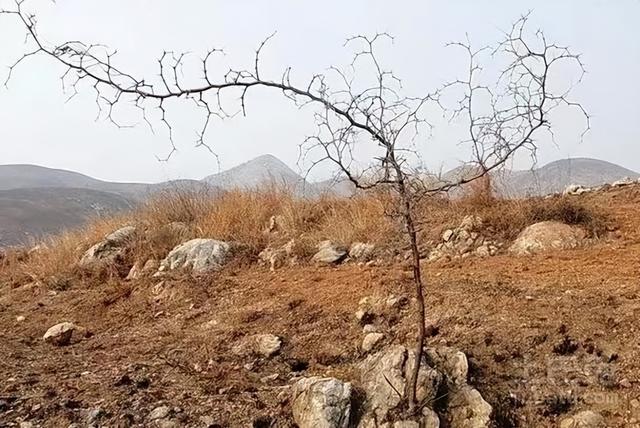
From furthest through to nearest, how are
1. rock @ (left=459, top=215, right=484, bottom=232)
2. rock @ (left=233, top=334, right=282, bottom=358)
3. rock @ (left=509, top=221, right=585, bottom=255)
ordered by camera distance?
rock @ (left=459, top=215, right=484, bottom=232) < rock @ (left=509, top=221, right=585, bottom=255) < rock @ (left=233, top=334, right=282, bottom=358)

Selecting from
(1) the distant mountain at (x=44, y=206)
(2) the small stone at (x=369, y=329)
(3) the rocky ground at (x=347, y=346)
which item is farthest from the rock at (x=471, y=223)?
(1) the distant mountain at (x=44, y=206)

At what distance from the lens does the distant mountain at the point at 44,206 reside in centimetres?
1652

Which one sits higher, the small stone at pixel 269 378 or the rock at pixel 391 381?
the rock at pixel 391 381

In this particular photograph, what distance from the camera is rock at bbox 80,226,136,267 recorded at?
18.5 ft

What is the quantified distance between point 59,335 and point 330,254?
2.04m

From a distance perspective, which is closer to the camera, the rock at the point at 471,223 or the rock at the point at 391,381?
the rock at the point at 391,381

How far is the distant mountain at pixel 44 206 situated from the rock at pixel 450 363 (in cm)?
1351

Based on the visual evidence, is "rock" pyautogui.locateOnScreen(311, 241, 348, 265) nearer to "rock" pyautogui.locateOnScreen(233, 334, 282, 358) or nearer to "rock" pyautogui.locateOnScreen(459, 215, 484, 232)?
"rock" pyautogui.locateOnScreen(459, 215, 484, 232)

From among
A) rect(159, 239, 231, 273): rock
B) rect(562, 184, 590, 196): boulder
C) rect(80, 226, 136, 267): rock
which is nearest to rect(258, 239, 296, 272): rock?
rect(159, 239, 231, 273): rock

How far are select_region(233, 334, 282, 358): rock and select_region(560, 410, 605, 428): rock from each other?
1.48m

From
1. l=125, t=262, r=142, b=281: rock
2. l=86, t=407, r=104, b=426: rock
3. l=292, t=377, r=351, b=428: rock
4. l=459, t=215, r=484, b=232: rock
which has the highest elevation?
l=459, t=215, r=484, b=232: rock

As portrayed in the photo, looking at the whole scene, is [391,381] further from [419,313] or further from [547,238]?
[547,238]

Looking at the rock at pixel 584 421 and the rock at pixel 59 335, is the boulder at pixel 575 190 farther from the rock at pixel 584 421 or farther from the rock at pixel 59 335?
the rock at pixel 59 335

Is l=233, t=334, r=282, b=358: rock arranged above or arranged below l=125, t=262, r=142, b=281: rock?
below
